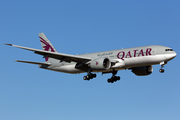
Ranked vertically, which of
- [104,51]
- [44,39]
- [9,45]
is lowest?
[9,45]

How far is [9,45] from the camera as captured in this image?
40.2 m

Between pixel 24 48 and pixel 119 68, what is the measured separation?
45.9 feet

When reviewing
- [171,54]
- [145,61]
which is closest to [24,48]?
[145,61]

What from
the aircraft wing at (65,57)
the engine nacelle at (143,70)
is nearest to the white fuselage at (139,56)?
the aircraft wing at (65,57)

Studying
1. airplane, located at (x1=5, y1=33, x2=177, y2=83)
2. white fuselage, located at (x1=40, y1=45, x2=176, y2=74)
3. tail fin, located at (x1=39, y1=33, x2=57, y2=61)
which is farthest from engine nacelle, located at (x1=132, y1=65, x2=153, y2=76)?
tail fin, located at (x1=39, y1=33, x2=57, y2=61)

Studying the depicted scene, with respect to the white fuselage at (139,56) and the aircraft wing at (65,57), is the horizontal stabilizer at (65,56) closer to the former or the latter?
the aircraft wing at (65,57)

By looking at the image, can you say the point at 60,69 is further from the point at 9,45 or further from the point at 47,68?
the point at 9,45

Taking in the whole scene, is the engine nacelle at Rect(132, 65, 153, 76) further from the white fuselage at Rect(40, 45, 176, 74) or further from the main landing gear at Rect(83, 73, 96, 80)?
the main landing gear at Rect(83, 73, 96, 80)

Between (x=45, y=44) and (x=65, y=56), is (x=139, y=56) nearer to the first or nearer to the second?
(x=65, y=56)

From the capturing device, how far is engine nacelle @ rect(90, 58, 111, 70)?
47.7 meters

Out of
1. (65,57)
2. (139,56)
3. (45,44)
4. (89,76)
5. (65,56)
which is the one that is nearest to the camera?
(139,56)

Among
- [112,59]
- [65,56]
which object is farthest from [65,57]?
[112,59]

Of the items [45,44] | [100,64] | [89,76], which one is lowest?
[89,76]

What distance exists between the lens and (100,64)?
47750mm
